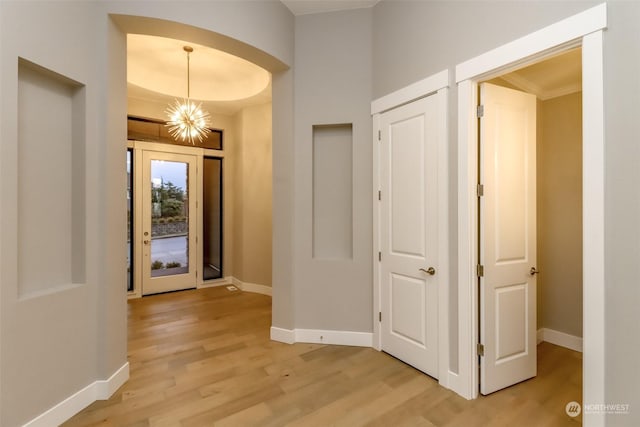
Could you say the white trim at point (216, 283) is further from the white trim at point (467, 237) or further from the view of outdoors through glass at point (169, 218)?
the white trim at point (467, 237)

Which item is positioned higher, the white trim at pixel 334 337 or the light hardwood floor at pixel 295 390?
the white trim at pixel 334 337

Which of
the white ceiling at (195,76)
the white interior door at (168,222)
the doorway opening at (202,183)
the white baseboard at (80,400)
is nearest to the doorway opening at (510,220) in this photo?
the white baseboard at (80,400)

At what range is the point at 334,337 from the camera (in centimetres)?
318

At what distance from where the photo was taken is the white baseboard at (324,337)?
314cm

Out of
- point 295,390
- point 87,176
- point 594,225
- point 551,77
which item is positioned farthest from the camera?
point 551,77

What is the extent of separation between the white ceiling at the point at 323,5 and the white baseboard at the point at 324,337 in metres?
3.49

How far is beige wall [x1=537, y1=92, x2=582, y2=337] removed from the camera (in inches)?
124

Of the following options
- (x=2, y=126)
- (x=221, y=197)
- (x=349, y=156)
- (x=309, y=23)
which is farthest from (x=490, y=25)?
(x=221, y=197)

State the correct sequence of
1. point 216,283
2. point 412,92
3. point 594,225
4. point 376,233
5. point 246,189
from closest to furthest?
point 594,225, point 412,92, point 376,233, point 246,189, point 216,283

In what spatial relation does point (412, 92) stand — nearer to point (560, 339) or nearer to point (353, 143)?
point (353, 143)

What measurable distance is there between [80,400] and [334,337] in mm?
2174

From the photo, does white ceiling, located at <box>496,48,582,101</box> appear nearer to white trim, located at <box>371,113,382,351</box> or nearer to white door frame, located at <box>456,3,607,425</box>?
white door frame, located at <box>456,3,607,425</box>

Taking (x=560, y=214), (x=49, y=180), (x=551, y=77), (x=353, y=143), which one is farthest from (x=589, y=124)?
(x=49, y=180)

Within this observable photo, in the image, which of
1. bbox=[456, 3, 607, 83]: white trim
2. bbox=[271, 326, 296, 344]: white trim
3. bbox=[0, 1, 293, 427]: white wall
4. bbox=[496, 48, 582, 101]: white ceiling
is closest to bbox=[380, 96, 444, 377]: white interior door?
bbox=[456, 3, 607, 83]: white trim
